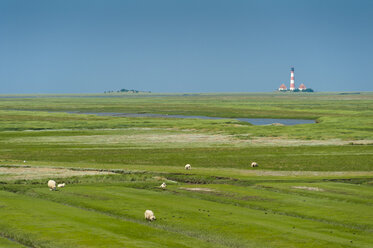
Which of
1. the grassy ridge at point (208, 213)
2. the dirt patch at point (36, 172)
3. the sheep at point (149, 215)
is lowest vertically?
the dirt patch at point (36, 172)

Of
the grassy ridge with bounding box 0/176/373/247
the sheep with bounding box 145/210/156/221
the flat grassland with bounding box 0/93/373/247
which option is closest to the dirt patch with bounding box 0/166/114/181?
the flat grassland with bounding box 0/93/373/247

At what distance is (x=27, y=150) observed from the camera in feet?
264

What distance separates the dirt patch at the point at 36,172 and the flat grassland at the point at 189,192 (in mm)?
95

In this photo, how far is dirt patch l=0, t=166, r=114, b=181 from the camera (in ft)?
179

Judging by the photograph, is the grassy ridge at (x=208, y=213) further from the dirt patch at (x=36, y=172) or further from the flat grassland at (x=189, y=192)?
the dirt patch at (x=36, y=172)

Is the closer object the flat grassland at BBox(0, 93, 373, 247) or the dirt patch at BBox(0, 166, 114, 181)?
the flat grassland at BBox(0, 93, 373, 247)

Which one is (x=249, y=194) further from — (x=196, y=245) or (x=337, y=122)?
(x=337, y=122)

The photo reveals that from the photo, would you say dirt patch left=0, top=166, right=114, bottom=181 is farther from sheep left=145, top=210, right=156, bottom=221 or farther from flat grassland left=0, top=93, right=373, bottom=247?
sheep left=145, top=210, right=156, bottom=221

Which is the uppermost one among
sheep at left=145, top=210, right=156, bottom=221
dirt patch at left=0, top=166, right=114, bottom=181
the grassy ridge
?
sheep at left=145, top=210, right=156, bottom=221

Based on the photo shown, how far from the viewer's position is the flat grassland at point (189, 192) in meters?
31.6

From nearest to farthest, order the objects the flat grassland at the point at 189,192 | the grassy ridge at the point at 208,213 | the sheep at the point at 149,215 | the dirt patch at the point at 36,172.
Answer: the grassy ridge at the point at 208,213 → the flat grassland at the point at 189,192 → the sheep at the point at 149,215 → the dirt patch at the point at 36,172

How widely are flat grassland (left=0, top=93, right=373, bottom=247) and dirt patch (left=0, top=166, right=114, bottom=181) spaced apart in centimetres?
10

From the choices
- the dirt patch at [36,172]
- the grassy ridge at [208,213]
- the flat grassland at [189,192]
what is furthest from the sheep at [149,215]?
the dirt patch at [36,172]

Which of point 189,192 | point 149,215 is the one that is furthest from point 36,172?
point 149,215
